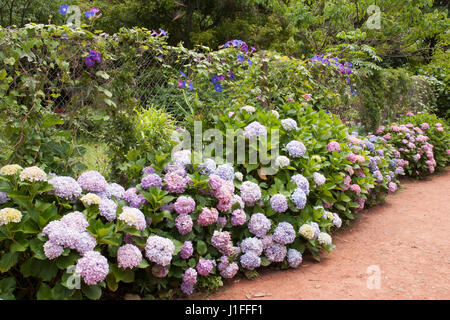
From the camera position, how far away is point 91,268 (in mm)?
1964

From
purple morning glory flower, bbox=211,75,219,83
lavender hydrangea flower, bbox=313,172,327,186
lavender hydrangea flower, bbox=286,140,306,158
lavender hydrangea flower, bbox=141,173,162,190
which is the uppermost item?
purple morning glory flower, bbox=211,75,219,83

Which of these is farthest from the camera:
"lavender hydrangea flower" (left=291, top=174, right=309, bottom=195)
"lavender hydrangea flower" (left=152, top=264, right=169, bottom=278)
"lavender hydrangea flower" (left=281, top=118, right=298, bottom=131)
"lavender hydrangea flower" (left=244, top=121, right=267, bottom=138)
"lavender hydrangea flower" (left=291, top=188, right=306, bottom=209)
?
"lavender hydrangea flower" (left=281, top=118, right=298, bottom=131)

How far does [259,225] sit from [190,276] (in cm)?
67

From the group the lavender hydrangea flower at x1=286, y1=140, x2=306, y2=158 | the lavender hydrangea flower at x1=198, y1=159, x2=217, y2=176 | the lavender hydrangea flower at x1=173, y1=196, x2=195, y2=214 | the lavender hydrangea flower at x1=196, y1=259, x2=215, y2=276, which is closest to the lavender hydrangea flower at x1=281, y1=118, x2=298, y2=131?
the lavender hydrangea flower at x1=286, y1=140, x2=306, y2=158

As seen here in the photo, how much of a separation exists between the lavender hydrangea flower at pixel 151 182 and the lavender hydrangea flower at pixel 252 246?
0.75 metres

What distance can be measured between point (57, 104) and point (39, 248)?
59.0 inches

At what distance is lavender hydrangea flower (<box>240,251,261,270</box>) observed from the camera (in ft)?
8.94

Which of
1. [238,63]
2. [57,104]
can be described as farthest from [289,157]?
[57,104]

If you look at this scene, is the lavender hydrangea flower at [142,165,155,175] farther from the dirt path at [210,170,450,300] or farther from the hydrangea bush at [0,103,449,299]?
the dirt path at [210,170,450,300]

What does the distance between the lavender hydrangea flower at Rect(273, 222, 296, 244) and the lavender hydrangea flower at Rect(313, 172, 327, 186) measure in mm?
578

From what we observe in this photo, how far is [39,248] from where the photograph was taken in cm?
200

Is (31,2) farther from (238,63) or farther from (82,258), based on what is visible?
(82,258)

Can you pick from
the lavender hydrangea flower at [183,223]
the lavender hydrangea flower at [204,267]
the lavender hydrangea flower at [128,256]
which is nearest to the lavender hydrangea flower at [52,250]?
the lavender hydrangea flower at [128,256]

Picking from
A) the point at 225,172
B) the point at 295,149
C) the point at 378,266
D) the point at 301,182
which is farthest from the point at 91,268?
the point at 378,266
